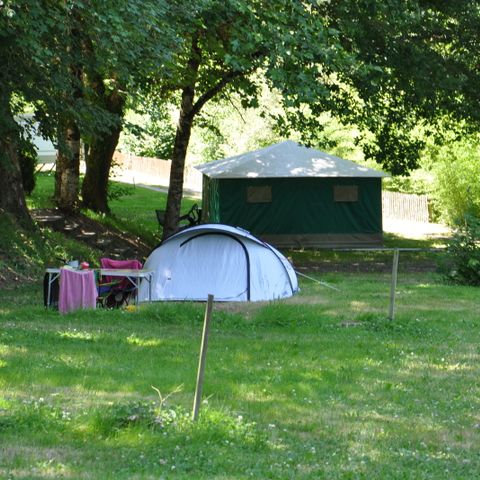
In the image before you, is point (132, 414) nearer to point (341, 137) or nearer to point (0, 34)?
point (0, 34)

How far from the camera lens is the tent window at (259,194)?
94.0 feet

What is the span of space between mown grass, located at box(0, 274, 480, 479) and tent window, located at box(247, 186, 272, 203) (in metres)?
13.8

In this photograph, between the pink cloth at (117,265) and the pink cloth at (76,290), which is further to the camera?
the pink cloth at (117,265)

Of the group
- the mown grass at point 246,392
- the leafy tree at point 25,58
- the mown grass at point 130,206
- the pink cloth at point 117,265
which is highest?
the leafy tree at point 25,58

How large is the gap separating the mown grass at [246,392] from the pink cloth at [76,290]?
41 centimetres

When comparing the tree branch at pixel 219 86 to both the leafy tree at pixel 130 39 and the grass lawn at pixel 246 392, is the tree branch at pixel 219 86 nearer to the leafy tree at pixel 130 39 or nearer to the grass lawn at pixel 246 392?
the leafy tree at pixel 130 39

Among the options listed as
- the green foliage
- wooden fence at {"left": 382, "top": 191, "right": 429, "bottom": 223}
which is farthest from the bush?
wooden fence at {"left": 382, "top": 191, "right": 429, "bottom": 223}

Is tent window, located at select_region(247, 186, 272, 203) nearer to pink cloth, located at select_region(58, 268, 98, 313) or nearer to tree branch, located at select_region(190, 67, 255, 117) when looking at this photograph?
tree branch, located at select_region(190, 67, 255, 117)

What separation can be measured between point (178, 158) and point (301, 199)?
234 inches

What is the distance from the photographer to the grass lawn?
21.1 feet

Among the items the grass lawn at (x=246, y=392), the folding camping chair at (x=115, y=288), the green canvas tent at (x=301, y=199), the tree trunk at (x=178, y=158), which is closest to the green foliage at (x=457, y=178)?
the green canvas tent at (x=301, y=199)

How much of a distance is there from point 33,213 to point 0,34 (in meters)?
11.3

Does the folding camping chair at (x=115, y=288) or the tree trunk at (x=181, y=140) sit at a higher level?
the tree trunk at (x=181, y=140)

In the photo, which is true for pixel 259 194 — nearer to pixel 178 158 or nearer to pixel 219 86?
pixel 178 158
